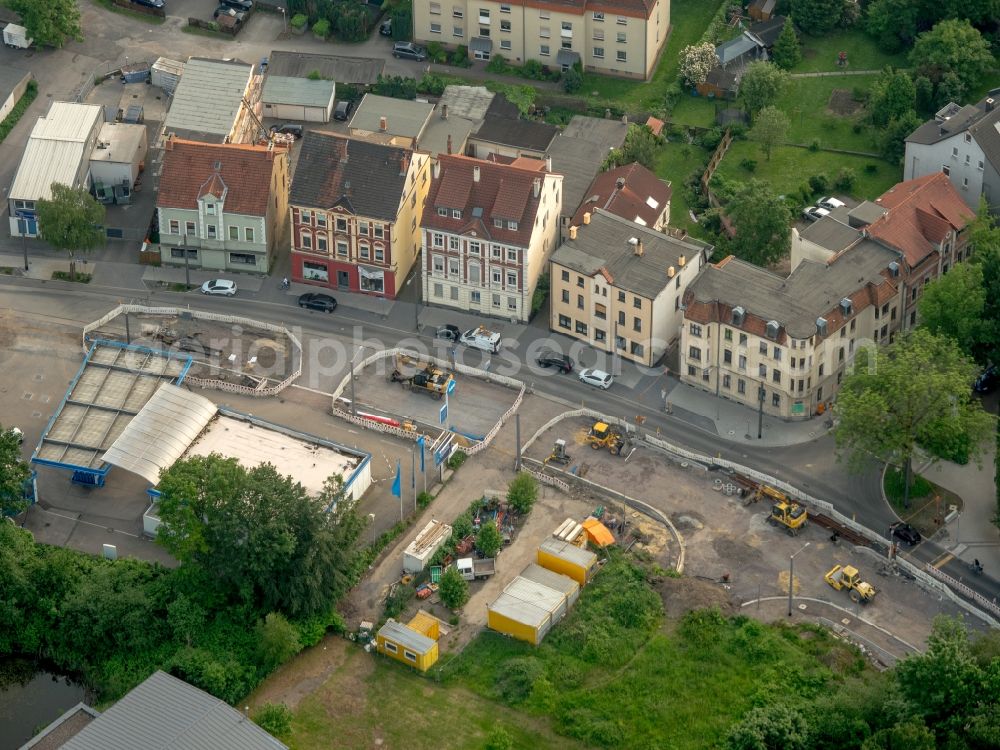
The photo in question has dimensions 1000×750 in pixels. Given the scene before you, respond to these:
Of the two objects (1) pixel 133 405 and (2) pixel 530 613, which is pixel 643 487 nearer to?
(2) pixel 530 613

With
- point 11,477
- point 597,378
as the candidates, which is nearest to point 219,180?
point 597,378

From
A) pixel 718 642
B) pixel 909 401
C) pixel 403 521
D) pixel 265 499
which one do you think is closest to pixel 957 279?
pixel 909 401

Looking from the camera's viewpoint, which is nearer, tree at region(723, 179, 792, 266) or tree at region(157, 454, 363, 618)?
tree at region(157, 454, 363, 618)

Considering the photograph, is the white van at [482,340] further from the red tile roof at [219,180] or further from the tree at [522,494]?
the red tile roof at [219,180]

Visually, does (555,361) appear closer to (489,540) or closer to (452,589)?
(489,540)

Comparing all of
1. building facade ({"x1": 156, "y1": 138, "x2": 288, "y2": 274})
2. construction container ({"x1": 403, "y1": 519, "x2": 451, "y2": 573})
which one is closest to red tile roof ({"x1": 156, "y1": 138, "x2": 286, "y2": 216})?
building facade ({"x1": 156, "y1": 138, "x2": 288, "y2": 274})

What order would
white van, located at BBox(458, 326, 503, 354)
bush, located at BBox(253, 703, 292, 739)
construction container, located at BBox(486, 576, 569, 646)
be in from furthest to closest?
white van, located at BBox(458, 326, 503, 354), construction container, located at BBox(486, 576, 569, 646), bush, located at BBox(253, 703, 292, 739)

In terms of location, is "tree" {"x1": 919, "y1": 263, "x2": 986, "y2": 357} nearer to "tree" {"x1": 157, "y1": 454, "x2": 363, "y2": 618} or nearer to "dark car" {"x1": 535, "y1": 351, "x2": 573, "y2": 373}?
"dark car" {"x1": 535, "y1": 351, "x2": 573, "y2": 373}
